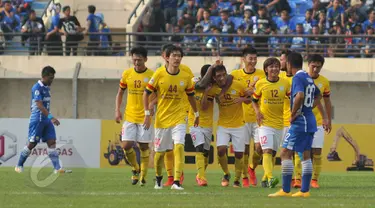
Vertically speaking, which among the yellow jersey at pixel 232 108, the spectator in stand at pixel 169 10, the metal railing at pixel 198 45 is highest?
the spectator in stand at pixel 169 10

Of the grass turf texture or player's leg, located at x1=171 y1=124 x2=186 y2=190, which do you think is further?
player's leg, located at x1=171 y1=124 x2=186 y2=190

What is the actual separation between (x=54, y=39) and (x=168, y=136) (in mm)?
16953

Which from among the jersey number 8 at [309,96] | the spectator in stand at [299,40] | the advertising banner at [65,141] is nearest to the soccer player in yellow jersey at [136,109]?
the jersey number 8 at [309,96]

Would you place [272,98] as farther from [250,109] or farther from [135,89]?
[135,89]

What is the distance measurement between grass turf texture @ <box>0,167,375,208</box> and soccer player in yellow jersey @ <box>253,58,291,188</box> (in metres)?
0.68

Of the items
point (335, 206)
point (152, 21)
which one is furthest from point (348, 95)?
point (335, 206)

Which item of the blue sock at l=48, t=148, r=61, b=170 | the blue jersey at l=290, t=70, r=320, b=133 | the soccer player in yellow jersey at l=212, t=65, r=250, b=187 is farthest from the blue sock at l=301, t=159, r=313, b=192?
the blue sock at l=48, t=148, r=61, b=170

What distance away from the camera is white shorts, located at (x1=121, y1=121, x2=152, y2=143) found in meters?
19.4

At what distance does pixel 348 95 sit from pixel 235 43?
150 inches

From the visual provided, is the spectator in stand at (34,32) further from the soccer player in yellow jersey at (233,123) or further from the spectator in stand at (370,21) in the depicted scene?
the soccer player in yellow jersey at (233,123)

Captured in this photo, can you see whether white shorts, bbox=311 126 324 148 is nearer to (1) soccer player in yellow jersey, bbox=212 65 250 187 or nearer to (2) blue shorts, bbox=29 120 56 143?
(1) soccer player in yellow jersey, bbox=212 65 250 187

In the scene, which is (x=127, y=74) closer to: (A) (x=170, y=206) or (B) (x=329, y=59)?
(A) (x=170, y=206)

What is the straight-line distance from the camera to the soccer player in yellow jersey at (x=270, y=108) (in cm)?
1848

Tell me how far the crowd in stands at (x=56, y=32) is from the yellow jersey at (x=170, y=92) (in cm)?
1534
